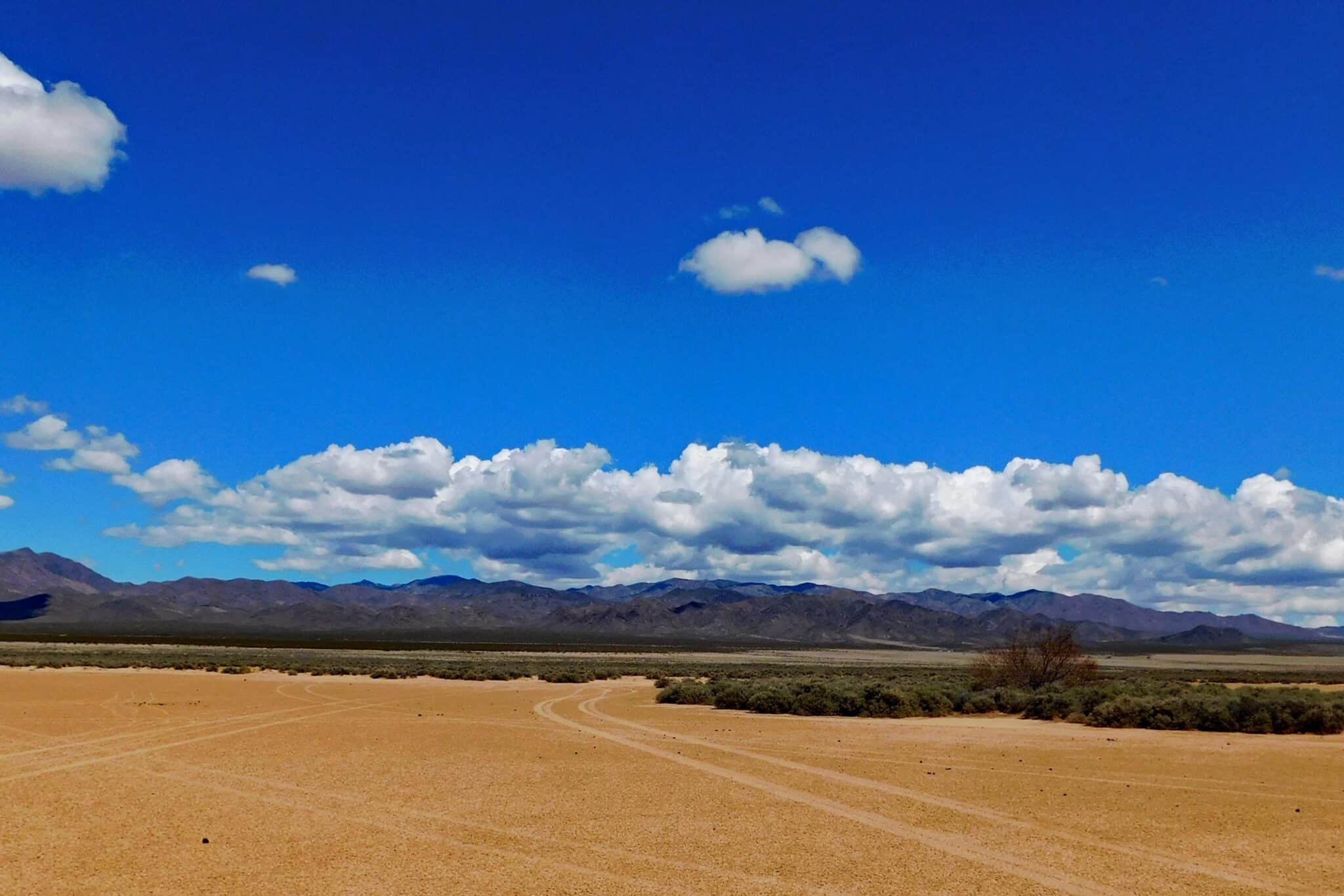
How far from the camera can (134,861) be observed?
11.6 m

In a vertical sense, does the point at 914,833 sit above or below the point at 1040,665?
below

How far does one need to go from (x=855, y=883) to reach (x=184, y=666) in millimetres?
62779

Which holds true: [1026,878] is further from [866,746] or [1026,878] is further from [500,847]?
[866,746]

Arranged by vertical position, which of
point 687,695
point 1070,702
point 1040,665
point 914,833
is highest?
point 1040,665

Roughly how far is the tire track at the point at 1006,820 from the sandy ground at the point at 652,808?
0.06 meters

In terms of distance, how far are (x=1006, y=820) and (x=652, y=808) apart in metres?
5.30

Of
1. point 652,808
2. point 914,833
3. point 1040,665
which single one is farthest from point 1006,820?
point 1040,665

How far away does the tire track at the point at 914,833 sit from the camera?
1135 centimetres

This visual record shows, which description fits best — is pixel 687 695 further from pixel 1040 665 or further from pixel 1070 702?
pixel 1040 665

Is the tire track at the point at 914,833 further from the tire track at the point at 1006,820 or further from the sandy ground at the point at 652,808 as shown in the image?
the tire track at the point at 1006,820

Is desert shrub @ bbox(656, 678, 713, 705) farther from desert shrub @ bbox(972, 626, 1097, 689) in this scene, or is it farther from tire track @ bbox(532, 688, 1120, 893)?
tire track @ bbox(532, 688, 1120, 893)

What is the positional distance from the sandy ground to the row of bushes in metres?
1.42

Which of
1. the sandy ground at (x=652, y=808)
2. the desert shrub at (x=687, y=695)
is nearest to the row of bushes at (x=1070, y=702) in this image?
the desert shrub at (x=687, y=695)

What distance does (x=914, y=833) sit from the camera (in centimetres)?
1391
